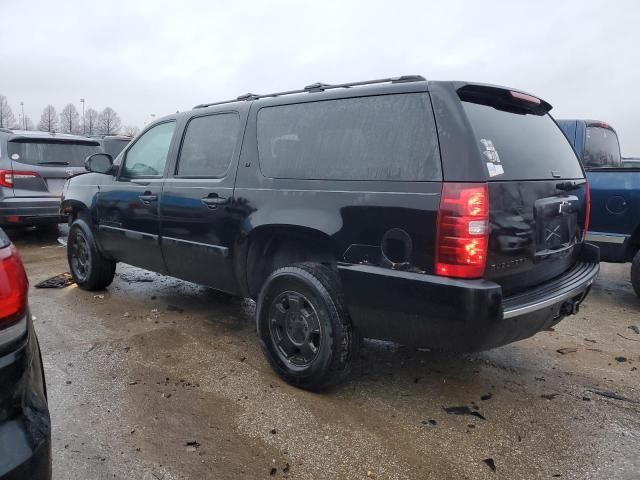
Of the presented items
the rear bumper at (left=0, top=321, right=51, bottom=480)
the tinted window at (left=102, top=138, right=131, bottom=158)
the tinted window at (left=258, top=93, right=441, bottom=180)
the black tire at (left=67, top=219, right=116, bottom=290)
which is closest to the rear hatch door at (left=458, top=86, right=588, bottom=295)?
the tinted window at (left=258, top=93, right=441, bottom=180)

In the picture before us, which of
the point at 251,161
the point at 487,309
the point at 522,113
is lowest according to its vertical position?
the point at 487,309

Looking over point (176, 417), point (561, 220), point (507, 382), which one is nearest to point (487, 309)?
point (561, 220)

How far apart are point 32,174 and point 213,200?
508 centimetres

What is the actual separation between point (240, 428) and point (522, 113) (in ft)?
8.46

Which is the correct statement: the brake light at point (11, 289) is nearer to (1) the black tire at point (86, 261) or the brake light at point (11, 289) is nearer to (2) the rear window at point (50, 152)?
(1) the black tire at point (86, 261)

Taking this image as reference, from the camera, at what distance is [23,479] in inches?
54.2

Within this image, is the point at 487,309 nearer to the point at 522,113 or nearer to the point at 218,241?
the point at 522,113

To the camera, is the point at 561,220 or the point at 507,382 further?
the point at 507,382

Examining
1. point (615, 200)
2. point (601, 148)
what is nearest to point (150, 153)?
point (615, 200)

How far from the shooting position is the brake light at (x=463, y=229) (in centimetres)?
236

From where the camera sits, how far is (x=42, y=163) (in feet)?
24.3

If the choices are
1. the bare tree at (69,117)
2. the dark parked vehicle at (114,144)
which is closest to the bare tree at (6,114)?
the bare tree at (69,117)

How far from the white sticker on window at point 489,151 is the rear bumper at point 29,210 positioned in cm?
679

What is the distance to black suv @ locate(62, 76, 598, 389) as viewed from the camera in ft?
7.96
